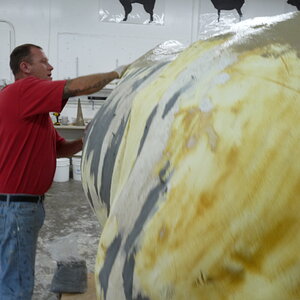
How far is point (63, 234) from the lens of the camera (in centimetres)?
308

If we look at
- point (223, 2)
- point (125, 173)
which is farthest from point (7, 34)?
point (125, 173)

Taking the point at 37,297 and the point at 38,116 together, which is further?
the point at 37,297

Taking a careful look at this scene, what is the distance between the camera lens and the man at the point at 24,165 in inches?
63.4

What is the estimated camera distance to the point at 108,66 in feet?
17.7

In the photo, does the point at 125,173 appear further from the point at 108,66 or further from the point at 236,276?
the point at 108,66

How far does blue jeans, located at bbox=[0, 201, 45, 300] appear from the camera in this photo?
1646 mm

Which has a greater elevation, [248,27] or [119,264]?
[248,27]

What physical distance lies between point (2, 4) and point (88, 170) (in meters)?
5.09

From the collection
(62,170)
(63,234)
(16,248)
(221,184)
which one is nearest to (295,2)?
(62,170)

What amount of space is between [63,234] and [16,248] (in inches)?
57.4

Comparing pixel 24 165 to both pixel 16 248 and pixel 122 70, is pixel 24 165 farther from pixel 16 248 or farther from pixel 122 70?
pixel 122 70

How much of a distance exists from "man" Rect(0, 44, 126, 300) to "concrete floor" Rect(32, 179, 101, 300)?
1.31 ft

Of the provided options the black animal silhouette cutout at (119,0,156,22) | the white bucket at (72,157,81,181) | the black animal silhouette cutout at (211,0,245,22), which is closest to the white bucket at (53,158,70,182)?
the white bucket at (72,157,81,181)

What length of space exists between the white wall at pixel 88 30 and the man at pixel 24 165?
379 centimetres
